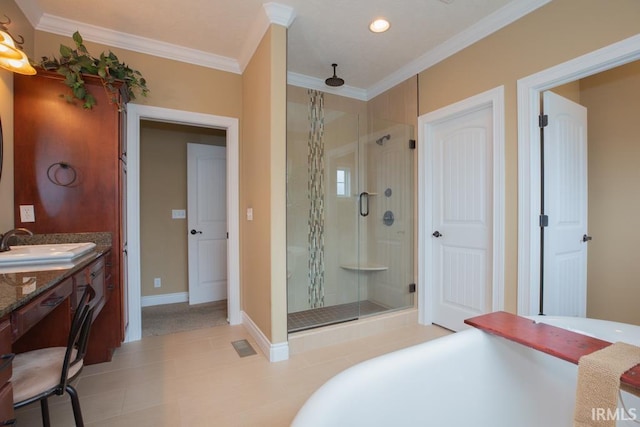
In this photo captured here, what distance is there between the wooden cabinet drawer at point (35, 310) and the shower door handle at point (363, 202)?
2.58m

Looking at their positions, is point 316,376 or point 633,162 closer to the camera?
point 316,376

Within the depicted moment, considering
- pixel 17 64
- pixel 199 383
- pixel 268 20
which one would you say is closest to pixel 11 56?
pixel 17 64

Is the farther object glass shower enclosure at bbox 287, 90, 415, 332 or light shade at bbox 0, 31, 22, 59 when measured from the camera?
glass shower enclosure at bbox 287, 90, 415, 332

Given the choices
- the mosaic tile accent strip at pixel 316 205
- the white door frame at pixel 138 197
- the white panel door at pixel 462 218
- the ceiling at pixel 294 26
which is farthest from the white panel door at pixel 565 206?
the white door frame at pixel 138 197

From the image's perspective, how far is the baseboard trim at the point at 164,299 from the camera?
12.0ft

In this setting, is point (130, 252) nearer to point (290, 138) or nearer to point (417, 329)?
point (290, 138)

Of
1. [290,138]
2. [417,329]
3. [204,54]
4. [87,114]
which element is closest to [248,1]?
[204,54]

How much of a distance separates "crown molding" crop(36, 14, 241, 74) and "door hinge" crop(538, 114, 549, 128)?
2742 mm

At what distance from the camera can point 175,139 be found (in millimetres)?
3820

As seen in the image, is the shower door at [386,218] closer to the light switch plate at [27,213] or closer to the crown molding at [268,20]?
the crown molding at [268,20]

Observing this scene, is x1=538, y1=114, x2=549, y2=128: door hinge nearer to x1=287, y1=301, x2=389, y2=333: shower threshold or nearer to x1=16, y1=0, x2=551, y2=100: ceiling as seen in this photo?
x1=16, y1=0, x2=551, y2=100: ceiling

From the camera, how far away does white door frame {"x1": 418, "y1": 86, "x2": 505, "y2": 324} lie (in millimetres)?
2307

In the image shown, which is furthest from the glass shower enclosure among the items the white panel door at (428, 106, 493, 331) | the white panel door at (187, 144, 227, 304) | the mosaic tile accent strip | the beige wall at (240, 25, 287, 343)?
the white panel door at (187, 144, 227, 304)

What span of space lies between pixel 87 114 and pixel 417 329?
3360 mm
